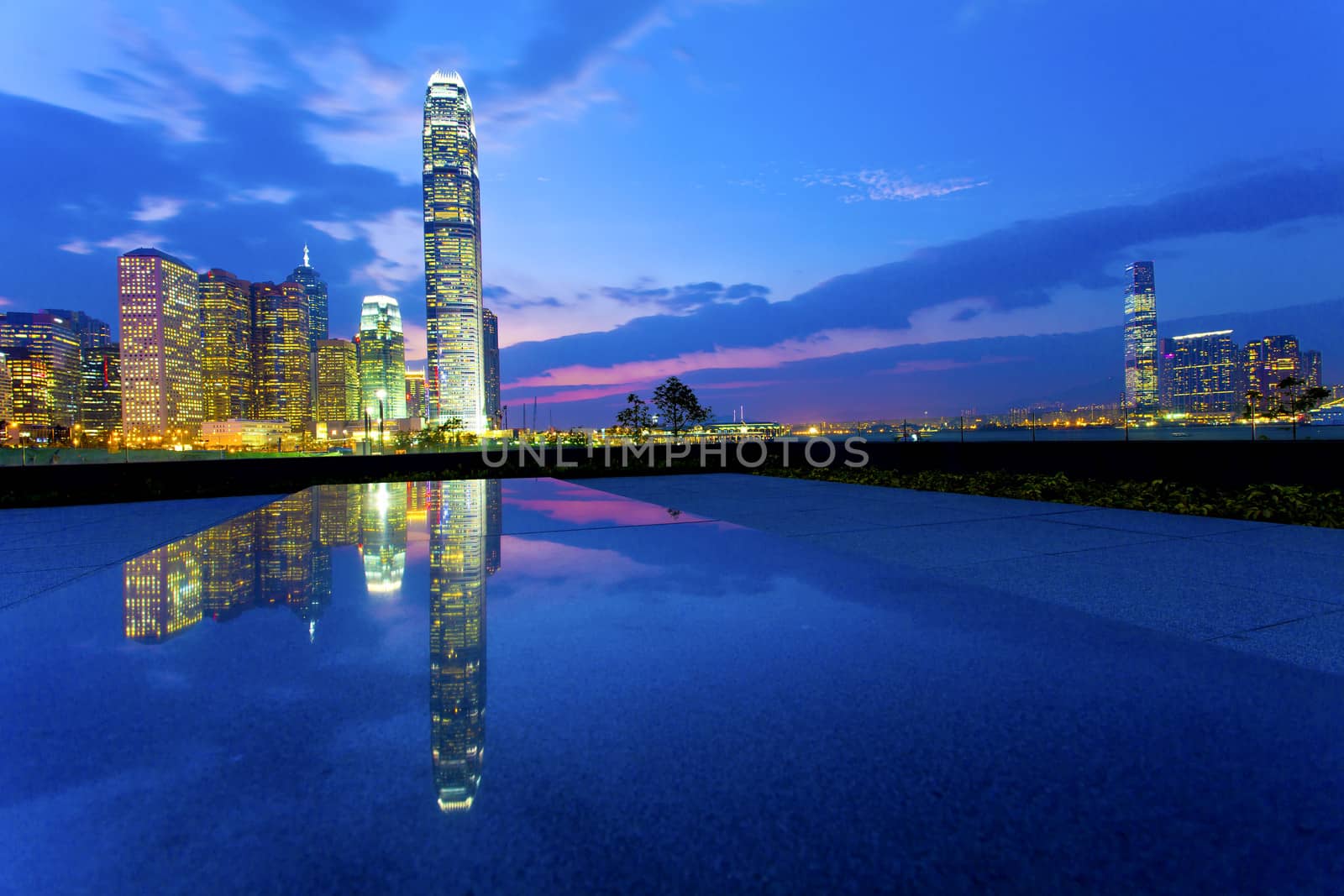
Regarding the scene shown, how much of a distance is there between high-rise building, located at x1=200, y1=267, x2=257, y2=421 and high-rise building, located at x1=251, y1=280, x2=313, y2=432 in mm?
3244

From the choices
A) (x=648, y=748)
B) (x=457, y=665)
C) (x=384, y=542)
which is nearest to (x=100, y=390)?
(x=384, y=542)

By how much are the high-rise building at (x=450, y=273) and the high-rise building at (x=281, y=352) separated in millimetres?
38096

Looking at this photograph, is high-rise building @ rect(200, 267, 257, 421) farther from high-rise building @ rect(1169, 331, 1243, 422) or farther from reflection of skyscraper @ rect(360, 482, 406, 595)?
high-rise building @ rect(1169, 331, 1243, 422)

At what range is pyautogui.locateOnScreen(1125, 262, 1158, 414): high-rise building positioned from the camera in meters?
89.1

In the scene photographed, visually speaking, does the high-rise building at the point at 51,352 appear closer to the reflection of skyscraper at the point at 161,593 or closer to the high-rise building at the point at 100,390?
the high-rise building at the point at 100,390

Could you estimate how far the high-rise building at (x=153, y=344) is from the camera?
466 feet

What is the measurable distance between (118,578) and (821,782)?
5.27 meters

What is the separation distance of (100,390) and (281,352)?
44.7 m

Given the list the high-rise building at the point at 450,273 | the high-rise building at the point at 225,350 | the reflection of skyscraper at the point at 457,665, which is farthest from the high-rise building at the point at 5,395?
the reflection of skyscraper at the point at 457,665

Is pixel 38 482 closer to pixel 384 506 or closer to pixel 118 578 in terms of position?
pixel 384 506

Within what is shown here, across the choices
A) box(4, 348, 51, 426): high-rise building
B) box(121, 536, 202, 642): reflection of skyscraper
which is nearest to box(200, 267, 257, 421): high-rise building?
box(4, 348, 51, 426): high-rise building

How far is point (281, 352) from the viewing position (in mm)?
191375

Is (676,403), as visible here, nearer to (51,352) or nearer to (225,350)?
(51,352)

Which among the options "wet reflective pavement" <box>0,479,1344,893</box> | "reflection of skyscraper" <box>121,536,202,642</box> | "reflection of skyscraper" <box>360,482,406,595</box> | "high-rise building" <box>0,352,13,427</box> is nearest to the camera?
"wet reflective pavement" <box>0,479,1344,893</box>
